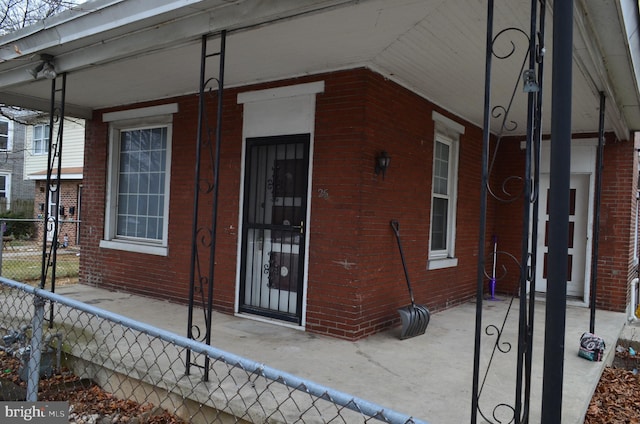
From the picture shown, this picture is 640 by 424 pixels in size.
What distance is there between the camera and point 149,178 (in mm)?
7129

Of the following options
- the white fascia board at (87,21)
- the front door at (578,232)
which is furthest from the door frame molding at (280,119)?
the front door at (578,232)

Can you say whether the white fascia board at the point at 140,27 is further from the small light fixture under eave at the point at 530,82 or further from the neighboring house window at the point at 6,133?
the neighboring house window at the point at 6,133

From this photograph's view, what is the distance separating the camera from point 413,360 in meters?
4.36

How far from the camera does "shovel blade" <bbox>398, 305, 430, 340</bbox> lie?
5047 mm

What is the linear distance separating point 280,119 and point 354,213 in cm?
151

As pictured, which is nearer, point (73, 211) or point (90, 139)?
point (90, 139)

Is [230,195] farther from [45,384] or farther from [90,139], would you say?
[90,139]

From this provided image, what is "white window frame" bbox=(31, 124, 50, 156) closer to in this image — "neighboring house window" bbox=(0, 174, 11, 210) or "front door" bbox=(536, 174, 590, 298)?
"neighboring house window" bbox=(0, 174, 11, 210)

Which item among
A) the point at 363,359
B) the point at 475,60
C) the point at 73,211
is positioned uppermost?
the point at 475,60

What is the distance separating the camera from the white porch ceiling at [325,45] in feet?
11.2

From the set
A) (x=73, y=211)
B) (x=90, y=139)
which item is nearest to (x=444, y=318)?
(x=90, y=139)

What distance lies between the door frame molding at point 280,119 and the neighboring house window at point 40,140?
16811 mm

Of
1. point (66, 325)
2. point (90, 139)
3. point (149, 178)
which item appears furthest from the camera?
point (90, 139)

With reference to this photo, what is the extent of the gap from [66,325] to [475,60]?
5.15 m
